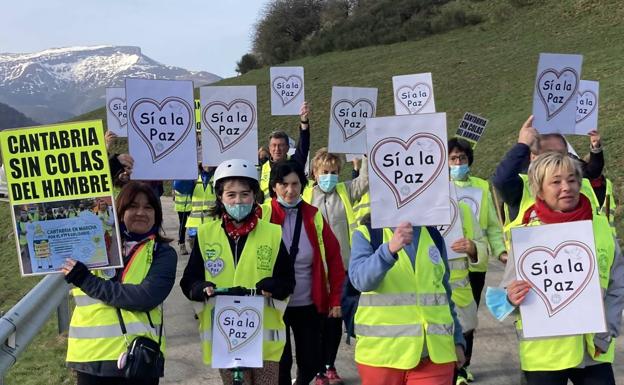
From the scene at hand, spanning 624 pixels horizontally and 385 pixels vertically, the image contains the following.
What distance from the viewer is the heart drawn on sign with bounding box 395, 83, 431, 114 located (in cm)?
1054

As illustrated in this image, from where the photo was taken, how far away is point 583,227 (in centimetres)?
346

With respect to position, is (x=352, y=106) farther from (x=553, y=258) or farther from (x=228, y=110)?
(x=553, y=258)

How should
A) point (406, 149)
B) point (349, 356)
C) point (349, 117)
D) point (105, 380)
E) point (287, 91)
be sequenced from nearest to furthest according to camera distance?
1. point (406, 149)
2. point (105, 380)
3. point (349, 356)
4. point (349, 117)
5. point (287, 91)

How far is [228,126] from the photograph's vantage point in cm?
718

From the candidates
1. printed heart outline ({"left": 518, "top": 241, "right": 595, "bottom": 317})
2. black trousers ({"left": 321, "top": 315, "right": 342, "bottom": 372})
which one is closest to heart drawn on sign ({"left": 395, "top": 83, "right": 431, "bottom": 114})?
black trousers ({"left": 321, "top": 315, "right": 342, "bottom": 372})

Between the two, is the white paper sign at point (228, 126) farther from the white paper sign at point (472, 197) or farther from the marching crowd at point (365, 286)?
the marching crowd at point (365, 286)

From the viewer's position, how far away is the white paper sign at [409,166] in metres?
3.56

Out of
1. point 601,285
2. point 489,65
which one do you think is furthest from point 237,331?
point 489,65

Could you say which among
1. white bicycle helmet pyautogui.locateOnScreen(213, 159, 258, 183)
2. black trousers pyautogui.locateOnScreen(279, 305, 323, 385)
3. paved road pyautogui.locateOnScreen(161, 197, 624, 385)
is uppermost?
white bicycle helmet pyautogui.locateOnScreen(213, 159, 258, 183)

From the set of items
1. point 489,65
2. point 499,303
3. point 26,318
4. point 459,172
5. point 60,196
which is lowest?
point 26,318

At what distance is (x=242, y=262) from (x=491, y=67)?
105ft

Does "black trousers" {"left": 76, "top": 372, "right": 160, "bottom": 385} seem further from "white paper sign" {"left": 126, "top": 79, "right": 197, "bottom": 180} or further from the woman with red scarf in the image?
"white paper sign" {"left": 126, "top": 79, "right": 197, "bottom": 180}

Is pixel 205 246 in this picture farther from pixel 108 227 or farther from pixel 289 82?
pixel 289 82

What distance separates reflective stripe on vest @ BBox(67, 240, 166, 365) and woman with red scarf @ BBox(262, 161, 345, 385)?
1399 millimetres
